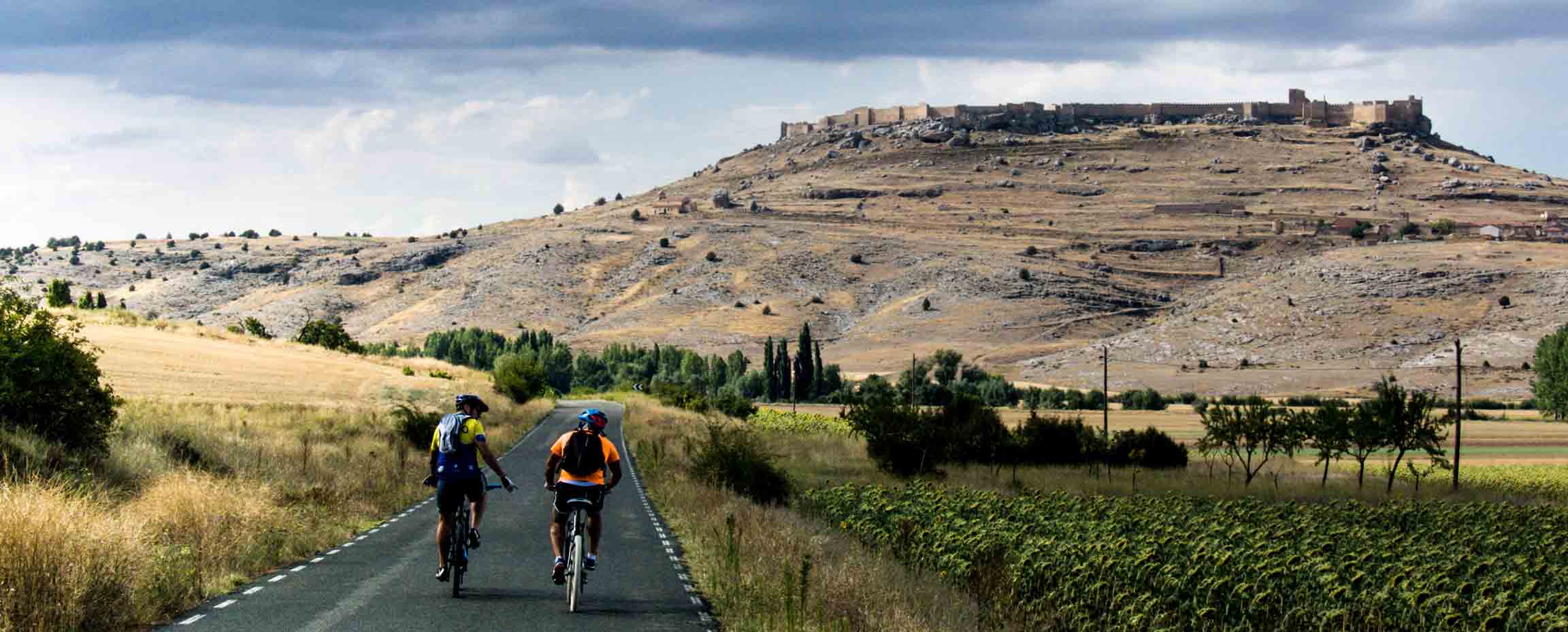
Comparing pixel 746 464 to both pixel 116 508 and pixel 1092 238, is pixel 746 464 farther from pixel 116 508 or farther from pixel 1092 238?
pixel 1092 238

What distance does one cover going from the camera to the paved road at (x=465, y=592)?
46.0ft

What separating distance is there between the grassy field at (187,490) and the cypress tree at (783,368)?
61.7 metres

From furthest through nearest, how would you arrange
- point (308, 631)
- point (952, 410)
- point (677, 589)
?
point (952, 410) → point (677, 589) → point (308, 631)

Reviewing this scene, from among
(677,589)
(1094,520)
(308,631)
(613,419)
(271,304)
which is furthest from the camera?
(271,304)

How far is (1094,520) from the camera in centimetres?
2597

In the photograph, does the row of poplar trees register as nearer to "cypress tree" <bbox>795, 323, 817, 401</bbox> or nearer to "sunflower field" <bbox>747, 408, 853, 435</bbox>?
"cypress tree" <bbox>795, 323, 817, 401</bbox>

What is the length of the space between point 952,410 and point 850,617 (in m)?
49.0

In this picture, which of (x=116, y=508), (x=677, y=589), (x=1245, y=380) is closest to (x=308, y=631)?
(x=677, y=589)

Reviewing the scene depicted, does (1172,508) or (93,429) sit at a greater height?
(93,429)

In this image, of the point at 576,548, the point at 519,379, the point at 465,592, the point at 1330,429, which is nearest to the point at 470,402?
the point at 465,592

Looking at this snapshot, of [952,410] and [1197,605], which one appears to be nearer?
[1197,605]

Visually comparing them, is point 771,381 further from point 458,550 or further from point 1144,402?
point 458,550

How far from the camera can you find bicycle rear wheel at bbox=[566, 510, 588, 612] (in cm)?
1491

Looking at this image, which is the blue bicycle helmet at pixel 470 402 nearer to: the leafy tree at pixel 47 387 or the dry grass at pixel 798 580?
the dry grass at pixel 798 580
